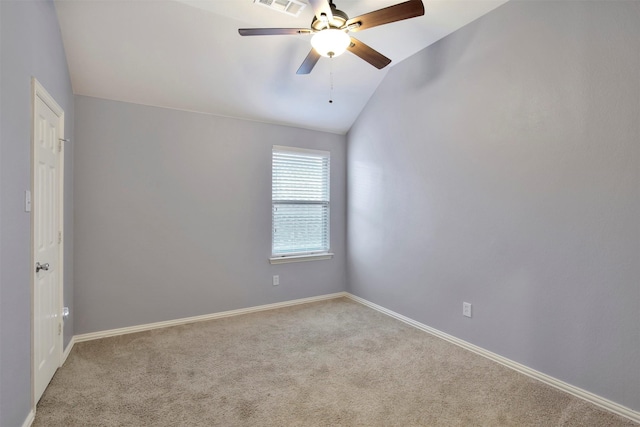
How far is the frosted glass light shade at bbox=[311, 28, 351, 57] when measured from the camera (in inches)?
80.1

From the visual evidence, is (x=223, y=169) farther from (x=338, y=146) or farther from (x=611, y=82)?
(x=611, y=82)

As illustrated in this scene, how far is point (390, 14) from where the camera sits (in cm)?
198

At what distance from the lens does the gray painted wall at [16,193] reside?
1586mm

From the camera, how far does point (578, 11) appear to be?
2170 millimetres

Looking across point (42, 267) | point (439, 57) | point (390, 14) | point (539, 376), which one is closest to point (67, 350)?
point (42, 267)

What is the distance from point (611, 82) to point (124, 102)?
13.2ft

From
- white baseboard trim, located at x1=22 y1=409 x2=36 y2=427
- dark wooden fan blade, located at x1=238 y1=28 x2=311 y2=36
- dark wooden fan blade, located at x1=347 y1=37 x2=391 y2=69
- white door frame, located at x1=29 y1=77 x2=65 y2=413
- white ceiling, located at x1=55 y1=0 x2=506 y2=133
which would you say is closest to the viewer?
white baseboard trim, located at x1=22 y1=409 x2=36 y2=427

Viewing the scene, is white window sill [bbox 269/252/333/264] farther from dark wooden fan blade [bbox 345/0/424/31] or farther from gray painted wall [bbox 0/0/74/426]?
dark wooden fan blade [bbox 345/0/424/31]

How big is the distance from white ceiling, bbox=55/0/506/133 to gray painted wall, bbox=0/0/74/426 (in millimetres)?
642

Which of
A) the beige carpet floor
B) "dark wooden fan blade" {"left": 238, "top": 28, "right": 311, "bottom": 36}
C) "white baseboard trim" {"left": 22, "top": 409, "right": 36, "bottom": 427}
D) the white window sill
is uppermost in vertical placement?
"dark wooden fan blade" {"left": 238, "top": 28, "right": 311, "bottom": 36}

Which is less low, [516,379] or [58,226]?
[58,226]

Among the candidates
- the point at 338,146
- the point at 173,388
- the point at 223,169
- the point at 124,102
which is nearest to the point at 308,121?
the point at 338,146

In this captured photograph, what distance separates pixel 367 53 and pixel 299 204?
89.9 inches

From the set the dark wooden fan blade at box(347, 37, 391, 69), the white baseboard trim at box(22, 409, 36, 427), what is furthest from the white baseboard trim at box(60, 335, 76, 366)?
the dark wooden fan blade at box(347, 37, 391, 69)
